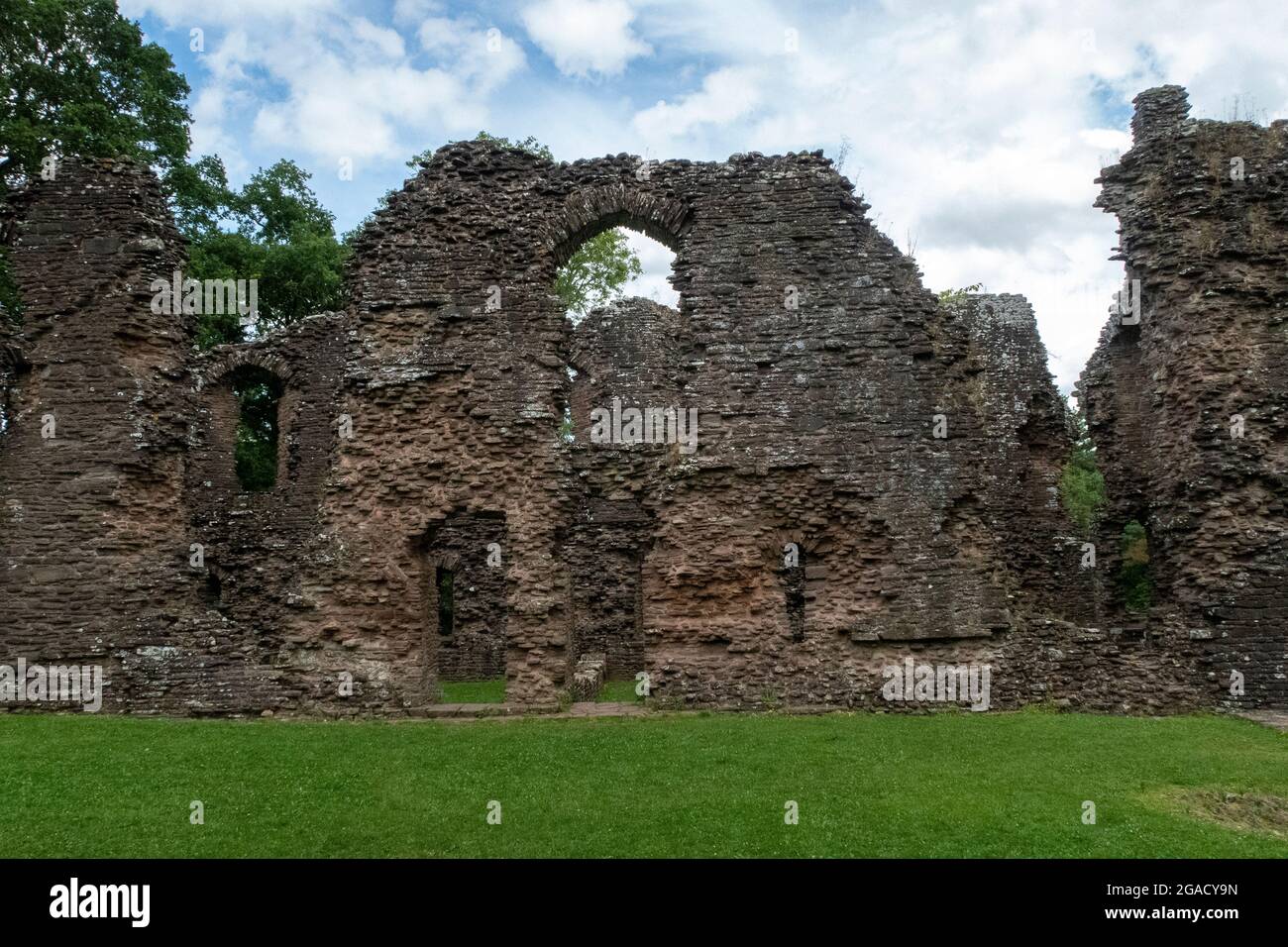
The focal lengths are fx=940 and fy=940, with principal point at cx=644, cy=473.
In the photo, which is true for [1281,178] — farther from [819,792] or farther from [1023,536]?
[819,792]

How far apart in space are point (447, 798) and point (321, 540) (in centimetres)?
688

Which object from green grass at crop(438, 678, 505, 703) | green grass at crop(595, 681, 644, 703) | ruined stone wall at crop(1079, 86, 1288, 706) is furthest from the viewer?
green grass at crop(438, 678, 505, 703)

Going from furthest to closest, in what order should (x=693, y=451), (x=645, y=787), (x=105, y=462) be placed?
(x=105, y=462)
(x=693, y=451)
(x=645, y=787)

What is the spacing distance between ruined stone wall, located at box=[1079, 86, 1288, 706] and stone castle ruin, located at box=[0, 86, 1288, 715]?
0.14 ft

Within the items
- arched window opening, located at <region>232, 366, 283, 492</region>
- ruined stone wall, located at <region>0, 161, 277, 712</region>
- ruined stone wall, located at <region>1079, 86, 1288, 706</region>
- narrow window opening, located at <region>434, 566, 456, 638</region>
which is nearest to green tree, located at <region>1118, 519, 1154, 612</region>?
ruined stone wall, located at <region>1079, 86, 1288, 706</region>

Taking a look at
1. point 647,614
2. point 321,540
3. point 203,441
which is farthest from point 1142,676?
point 203,441

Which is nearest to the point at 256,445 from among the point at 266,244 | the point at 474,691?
the point at 266,244

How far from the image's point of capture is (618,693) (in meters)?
16.4

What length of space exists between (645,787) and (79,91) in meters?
23.6

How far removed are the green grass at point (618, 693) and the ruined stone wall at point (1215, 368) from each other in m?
7.83

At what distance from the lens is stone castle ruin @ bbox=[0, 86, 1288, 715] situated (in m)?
12.8

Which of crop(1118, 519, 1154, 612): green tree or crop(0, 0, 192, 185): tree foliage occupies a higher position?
crop(0, 0, 192, 185): tree foliage

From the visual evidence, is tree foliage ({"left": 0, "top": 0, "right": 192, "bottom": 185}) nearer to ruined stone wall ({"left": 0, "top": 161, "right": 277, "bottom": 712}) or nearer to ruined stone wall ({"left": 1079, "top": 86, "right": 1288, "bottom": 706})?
ruined stone wall ({"left": 0, "top": 161, "right": 277, "bottom": 712})

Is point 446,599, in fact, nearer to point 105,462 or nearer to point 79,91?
point 105,462
